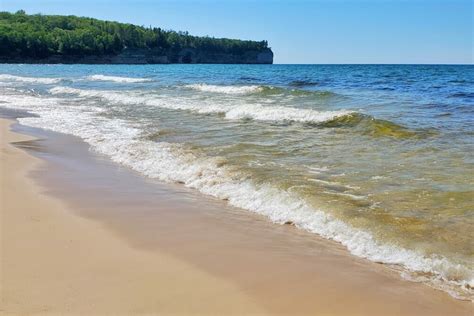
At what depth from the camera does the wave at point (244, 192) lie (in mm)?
3801

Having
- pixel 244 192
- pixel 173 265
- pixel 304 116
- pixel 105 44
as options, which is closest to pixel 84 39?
pixel 105 44

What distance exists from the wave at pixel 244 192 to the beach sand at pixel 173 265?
6.4 inches

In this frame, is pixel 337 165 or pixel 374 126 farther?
pixel 374 126


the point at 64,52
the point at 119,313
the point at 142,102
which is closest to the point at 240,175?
the point at 119,313

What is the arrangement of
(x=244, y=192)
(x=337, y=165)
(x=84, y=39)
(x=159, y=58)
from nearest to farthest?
(x=244, y=192), (x=337, y=165), (x=84, y=39), (x=159, y=58)

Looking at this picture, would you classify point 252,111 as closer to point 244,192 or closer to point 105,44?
point 244,192

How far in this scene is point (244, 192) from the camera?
19.7 ft

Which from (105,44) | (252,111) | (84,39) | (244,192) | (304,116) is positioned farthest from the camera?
(105,44)

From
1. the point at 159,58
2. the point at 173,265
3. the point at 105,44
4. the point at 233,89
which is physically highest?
the point at 105,44

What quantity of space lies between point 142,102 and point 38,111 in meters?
4.23

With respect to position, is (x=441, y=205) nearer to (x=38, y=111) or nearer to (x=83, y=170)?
(x=83, y=170)

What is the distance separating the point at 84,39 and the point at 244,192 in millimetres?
126559

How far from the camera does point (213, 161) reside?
742cm

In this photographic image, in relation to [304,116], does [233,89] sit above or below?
above
